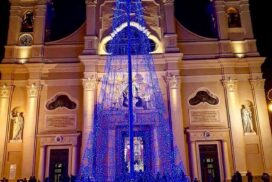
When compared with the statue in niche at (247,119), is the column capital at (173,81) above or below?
A: above

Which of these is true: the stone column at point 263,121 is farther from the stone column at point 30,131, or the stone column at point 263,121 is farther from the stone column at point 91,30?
the stone column at point 30,131

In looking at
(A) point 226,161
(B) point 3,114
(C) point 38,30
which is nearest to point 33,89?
(B) point 3,114

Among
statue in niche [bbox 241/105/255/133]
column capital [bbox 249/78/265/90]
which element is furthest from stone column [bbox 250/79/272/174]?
statue in niche [bbox 241/105/255/133]

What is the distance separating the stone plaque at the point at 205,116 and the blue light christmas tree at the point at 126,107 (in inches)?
68.0

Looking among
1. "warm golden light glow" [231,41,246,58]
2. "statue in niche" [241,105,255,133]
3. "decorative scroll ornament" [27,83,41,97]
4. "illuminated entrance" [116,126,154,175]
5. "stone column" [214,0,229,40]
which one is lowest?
"illuminated entrance" [116,126,154,175]

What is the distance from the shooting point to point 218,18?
22.9 metres

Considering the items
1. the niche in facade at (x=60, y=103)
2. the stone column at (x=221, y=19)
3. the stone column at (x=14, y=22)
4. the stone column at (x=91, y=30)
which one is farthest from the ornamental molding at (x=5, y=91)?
the stone column at (x=221, y=19)

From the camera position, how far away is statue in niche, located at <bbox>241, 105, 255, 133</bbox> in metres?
20.7

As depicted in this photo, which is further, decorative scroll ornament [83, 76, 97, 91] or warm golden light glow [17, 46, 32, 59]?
warm golden light glow [17, 46, 32, 59]

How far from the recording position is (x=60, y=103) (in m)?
21.4

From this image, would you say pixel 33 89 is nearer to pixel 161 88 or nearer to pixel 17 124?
pixel 17 124

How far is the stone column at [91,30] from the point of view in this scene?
21.4 m

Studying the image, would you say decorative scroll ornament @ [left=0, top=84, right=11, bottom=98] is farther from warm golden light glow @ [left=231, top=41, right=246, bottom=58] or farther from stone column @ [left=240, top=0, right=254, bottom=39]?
stone column @ [left=240, top=0, right=254, bottom=39]

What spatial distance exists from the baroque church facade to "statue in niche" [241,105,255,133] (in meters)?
0.06
